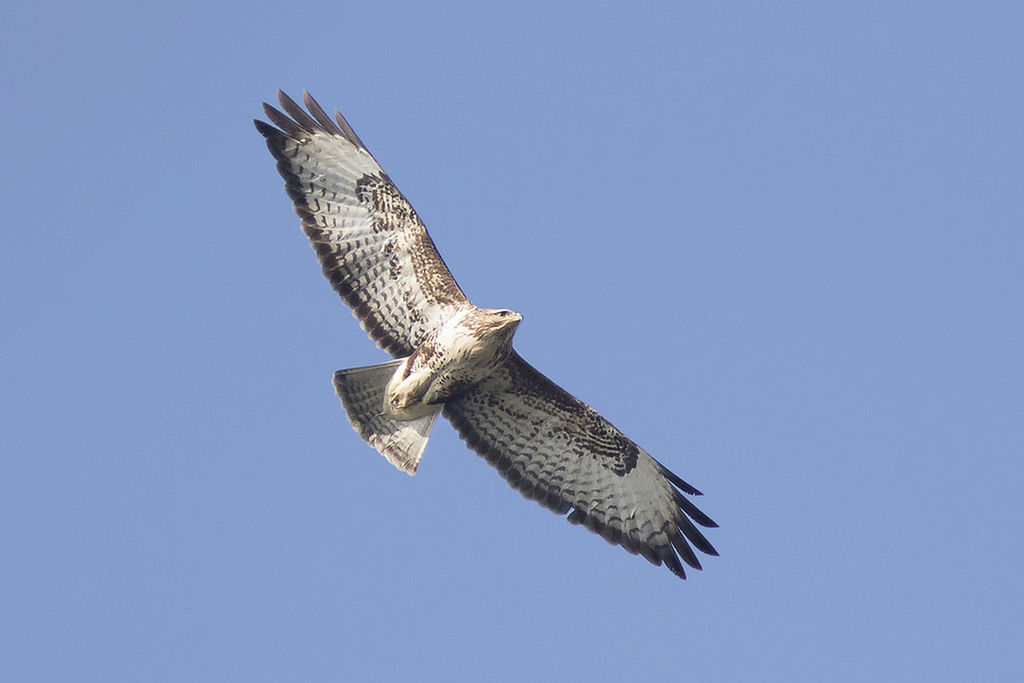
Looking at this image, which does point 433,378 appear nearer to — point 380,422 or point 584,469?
point 380,422

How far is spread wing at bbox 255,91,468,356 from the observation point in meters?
11.6

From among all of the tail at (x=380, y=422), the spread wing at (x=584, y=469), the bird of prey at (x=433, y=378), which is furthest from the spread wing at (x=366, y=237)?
the spread wing at (x=584, y=469)

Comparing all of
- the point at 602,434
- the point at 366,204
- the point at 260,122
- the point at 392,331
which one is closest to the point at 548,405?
the point at 602,434

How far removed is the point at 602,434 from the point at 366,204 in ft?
8.90

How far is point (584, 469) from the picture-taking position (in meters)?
12.2

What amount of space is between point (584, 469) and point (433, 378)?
166 centimetres

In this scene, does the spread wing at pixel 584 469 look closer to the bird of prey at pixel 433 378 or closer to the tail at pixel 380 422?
the bird of prey at pixel 433 378

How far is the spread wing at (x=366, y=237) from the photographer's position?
11.6m

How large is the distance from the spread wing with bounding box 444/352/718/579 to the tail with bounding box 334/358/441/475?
37cm

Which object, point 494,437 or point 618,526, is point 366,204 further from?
point 618,526

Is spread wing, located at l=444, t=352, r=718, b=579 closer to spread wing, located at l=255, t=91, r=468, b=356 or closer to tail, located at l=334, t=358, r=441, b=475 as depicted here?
tail, located at l=334, t=358, r=441, b=475

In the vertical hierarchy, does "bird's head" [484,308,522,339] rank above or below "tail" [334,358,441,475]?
above

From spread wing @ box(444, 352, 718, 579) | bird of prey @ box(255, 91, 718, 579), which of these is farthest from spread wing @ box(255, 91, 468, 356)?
spread wing @ box(444, 352, 718, 579)

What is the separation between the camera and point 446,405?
474 inches
